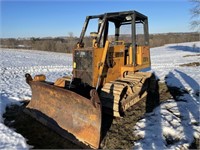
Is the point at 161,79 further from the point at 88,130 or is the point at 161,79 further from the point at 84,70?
the point at 88,130

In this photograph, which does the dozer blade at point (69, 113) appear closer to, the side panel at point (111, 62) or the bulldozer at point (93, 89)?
the bulldozer at point (93, 89)

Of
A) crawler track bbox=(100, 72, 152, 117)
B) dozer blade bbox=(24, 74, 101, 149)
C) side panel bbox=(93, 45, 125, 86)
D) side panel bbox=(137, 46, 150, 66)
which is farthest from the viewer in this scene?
side panel bbox=(137, 46, 150, 66)

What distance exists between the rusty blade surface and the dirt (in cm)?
19

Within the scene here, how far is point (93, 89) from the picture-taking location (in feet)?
15.8

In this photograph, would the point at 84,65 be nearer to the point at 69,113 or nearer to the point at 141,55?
the point at 69,113

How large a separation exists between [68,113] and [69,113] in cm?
4

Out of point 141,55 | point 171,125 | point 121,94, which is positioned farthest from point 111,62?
point 171,125

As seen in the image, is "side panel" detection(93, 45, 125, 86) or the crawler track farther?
"side panel" detection(93, 45, 125, 86)

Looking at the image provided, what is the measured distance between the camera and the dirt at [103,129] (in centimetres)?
503

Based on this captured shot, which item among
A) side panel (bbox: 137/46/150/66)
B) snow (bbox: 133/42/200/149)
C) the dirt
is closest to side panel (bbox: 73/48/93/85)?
the dirt

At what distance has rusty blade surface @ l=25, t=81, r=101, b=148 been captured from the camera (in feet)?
16.5

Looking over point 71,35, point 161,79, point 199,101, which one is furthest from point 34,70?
point 71,35

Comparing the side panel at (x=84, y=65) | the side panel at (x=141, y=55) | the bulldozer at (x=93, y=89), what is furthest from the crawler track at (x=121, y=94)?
the side panel at (x=141, y=55)

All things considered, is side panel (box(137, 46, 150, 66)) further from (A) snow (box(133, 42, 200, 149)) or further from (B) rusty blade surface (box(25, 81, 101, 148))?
(B) rusty blade surface (box(25, 81, 101, 148))
